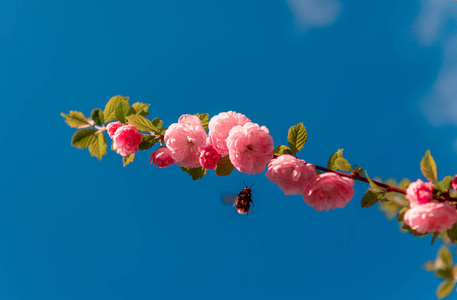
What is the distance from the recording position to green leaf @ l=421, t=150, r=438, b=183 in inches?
71.0

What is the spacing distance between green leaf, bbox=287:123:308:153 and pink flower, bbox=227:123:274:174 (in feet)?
0.72

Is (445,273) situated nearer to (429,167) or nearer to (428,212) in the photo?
(428,212)

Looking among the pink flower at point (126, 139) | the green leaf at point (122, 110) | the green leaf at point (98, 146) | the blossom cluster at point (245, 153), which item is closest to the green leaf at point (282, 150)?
the blossom cluster at point (245, 153)

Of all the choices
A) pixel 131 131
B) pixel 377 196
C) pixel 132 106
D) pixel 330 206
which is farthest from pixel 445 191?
pixel 132 106

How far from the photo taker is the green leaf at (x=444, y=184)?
5.65 ft

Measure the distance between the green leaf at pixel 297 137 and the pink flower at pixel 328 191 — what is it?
32 centimetres

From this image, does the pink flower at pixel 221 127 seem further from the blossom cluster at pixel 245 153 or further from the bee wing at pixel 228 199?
the bee wing at pixel 228 199

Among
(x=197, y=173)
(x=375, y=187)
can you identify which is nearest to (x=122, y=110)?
(x=197, y=173)

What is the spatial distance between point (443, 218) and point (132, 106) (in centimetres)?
231

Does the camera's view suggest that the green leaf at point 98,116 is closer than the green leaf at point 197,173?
Yes

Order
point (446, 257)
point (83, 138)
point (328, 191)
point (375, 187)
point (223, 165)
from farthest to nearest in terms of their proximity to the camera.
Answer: point (83, 138), point (223, 165), point (328, 191), point (375, 187), point (446, 257)

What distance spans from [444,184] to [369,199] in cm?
44

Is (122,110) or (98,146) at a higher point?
(122,110)

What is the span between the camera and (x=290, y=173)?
2168 millimetres
